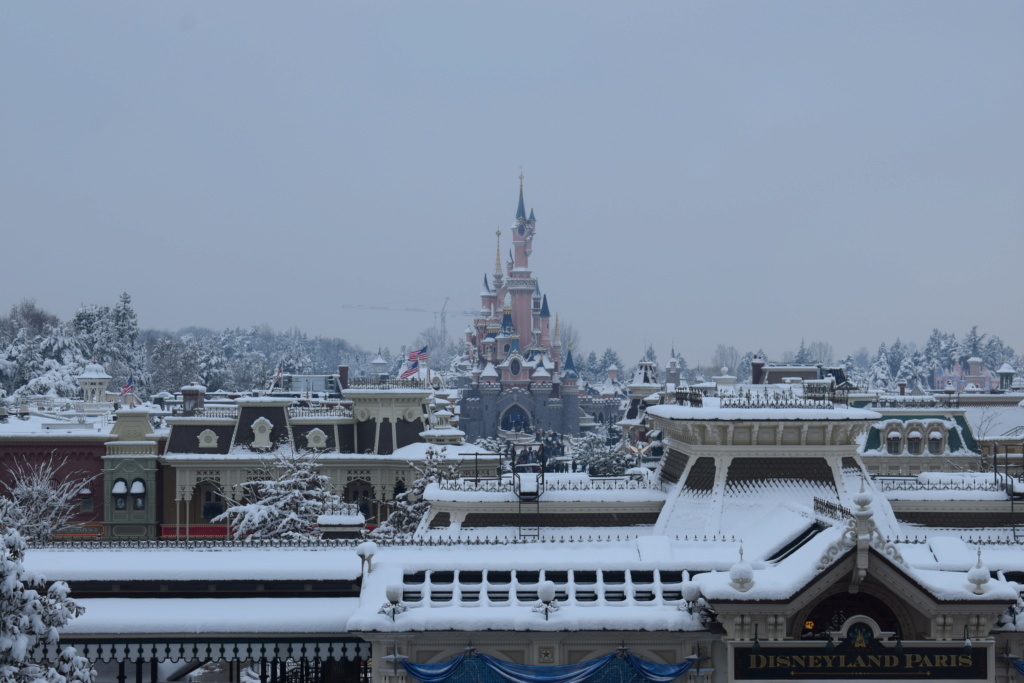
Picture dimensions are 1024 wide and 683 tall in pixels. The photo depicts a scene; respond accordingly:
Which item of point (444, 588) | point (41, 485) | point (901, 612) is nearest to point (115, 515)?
point (41, 485)

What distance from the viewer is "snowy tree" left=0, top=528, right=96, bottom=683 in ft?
56.1

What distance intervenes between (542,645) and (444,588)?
6.37ft

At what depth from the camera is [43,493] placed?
52.6 m

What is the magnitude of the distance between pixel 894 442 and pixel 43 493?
43339 mm

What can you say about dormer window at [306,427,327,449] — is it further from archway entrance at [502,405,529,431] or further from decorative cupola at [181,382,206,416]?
archway entrance at [502,405,529,431]

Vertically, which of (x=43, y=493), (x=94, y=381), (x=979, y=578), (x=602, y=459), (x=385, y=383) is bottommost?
(x=602, y=459)

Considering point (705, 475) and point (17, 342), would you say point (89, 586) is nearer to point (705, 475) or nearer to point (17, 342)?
point (705, 475)

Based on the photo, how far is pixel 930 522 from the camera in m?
27.4

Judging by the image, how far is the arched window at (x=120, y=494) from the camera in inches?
2270

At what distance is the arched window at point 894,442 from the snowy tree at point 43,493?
41.7 meters

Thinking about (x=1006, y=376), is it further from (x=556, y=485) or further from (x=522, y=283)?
(x=522, y=283)

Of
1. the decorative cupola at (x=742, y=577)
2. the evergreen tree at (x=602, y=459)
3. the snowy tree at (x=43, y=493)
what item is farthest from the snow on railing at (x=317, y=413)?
the decorative cupola at (x=742, y=577)

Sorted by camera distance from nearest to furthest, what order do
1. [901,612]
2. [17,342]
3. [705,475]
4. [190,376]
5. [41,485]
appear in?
[901,612] < [705,475] < [41,485] < [17,342] < [190,376]

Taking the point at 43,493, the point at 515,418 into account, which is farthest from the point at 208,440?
the point at 515,418
